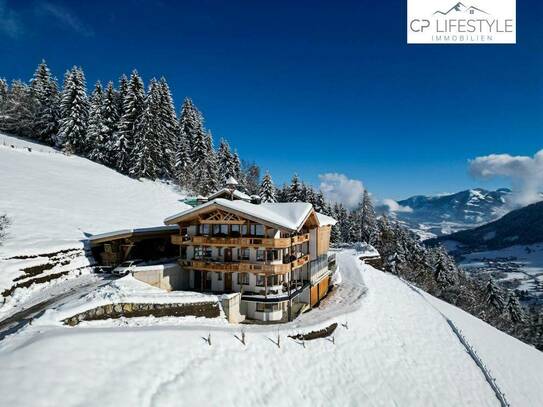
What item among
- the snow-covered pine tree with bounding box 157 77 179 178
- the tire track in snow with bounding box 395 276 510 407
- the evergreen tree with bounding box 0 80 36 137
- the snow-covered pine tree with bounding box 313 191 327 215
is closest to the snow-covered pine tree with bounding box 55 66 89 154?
the evergreen tree with bounding box 0 80 36 137

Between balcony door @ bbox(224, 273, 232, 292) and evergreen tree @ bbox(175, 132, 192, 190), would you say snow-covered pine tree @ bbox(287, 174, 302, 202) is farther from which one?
balcony door @ bbox(224, 273, 232, 292)

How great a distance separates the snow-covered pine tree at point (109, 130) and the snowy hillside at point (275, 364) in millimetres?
46857

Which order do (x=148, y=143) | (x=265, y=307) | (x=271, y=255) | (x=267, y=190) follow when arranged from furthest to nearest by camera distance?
(x=267, y=190) < (x=148, y=143) < (x=271, y=255) < (x=265, y=307)

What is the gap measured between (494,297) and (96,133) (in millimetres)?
75195

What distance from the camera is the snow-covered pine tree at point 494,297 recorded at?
6157cm

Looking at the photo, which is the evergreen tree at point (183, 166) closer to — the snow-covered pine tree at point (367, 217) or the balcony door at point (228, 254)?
the balcony door at point (228, 254)

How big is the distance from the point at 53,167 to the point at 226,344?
148 feet

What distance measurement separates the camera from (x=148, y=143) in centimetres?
5806

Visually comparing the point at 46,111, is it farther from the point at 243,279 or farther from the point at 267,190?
the point at 243,279

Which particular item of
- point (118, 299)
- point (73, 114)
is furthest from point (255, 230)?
point (73, 114)

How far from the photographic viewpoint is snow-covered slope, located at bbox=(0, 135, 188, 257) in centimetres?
3009

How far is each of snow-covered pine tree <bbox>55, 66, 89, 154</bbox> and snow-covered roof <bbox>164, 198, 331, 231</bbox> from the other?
1673 inches

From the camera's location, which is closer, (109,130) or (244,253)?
(244,253)

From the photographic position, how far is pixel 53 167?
5019 cm
